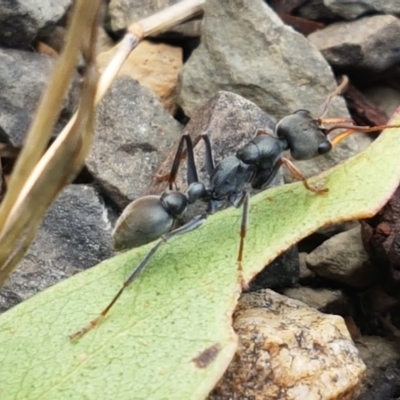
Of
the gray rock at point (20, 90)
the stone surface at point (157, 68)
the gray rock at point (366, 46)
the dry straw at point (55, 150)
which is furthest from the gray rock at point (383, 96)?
the dry straw at point (55, 150)

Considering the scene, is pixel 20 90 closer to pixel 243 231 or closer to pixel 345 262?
pixel 243 231

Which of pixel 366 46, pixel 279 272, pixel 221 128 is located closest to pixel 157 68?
pixel 221 128

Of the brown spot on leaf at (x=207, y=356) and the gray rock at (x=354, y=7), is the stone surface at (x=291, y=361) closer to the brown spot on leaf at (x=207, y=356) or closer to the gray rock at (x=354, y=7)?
the brown spot on leaf at (x=207, y=356)

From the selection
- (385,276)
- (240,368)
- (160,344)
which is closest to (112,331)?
(160,344)

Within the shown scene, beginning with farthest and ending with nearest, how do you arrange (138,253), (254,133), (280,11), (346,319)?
1. (280,11)
2. (254,133)
3. (346,319)
4. (138,253)

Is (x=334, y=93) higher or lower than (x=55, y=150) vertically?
lower

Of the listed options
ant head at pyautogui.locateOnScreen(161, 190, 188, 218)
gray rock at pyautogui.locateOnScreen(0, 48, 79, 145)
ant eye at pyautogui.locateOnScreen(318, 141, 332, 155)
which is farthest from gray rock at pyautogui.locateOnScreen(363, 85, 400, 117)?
gray rock at pyautogui.locateOnScreen(0, 48, 79, 145)

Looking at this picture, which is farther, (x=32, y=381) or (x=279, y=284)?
(x=279, y=284)

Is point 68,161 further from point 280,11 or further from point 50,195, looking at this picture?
point 280,11

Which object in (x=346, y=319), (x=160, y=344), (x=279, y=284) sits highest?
(x=160, y=344)
